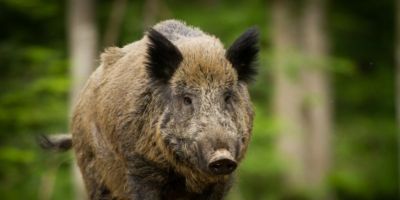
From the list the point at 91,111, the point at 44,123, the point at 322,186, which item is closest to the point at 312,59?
the point at 322,186

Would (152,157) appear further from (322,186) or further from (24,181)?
(322,186)

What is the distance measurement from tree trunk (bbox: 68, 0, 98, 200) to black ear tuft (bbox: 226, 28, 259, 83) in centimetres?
948

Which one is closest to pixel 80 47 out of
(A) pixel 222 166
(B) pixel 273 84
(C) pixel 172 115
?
(B) pixel 273 84

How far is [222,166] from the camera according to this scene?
730 cm

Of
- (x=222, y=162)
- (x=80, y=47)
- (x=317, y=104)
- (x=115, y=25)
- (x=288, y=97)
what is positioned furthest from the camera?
(x=288, y=97)

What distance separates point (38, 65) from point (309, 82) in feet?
33.2

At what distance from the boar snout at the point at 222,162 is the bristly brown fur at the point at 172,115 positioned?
0.08 m

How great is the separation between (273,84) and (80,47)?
338 inches

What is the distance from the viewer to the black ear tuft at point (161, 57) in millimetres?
8281

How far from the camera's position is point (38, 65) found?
17422 mm

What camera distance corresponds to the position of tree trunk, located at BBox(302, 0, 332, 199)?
2506cm

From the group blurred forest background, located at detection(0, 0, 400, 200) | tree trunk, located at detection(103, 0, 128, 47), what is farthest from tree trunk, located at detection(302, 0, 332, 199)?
tree trunk, located at detection(103, 0, 128, 47)

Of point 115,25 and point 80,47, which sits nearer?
point 80,47

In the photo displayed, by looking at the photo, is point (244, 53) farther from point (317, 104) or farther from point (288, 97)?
point (288, 97)
